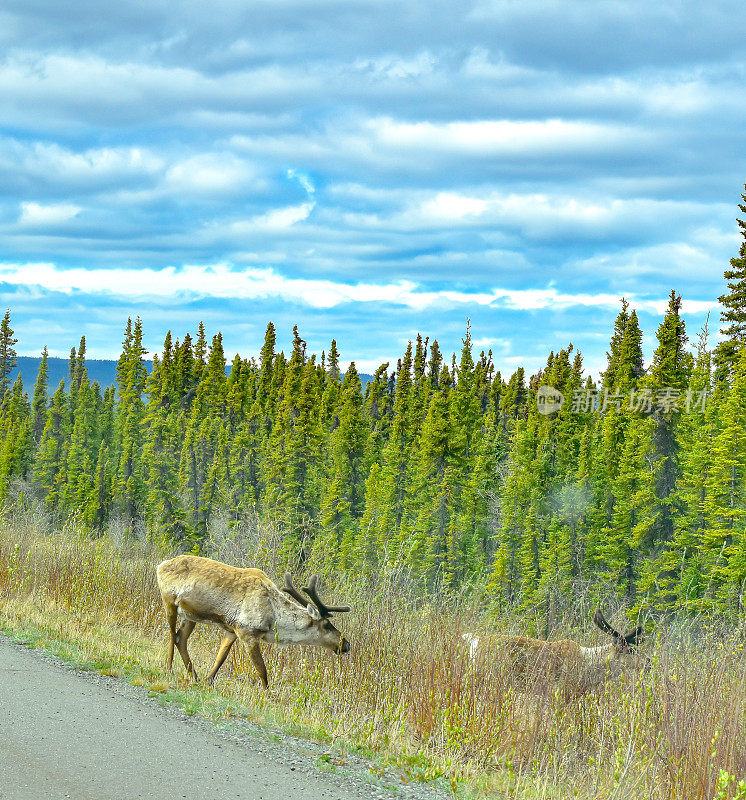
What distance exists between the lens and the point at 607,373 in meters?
92.0

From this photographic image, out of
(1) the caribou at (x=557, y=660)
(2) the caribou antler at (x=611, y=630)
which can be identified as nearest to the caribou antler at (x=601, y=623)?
(2) the caribou antler at (x=611, y=630)

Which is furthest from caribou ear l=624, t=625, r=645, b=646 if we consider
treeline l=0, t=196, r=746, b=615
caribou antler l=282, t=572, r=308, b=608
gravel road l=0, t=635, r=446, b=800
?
treeline l=0, t=196, r=746, b=615

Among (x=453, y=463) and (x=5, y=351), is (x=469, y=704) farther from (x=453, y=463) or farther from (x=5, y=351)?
(x=5, y=351)

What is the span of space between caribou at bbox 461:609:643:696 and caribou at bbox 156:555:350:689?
6.41ft

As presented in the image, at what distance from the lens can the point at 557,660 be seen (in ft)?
31.5

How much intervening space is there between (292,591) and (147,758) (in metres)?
3.48

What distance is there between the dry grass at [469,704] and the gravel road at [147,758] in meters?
0.64

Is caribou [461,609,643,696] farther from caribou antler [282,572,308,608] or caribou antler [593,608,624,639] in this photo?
caribou antler [282,572,308,608]

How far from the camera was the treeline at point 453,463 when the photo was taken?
56.5 m

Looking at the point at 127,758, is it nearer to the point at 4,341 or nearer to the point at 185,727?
the point at 185,727

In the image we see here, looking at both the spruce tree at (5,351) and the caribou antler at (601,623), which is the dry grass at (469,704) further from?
the spruce tree at (5,351)

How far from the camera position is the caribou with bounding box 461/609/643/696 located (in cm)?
880

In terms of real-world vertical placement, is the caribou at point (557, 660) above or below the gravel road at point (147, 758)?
above

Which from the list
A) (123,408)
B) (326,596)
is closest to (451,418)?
(123,408)
